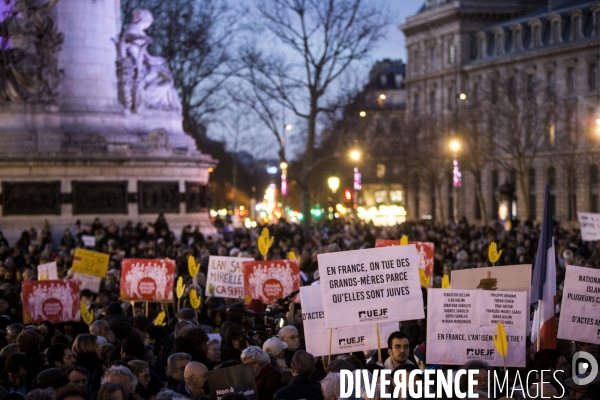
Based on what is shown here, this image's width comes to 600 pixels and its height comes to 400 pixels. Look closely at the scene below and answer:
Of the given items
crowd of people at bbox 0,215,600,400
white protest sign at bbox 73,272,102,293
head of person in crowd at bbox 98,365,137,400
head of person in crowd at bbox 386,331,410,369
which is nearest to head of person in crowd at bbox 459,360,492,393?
crowd of people at bbox 0,215,600,400

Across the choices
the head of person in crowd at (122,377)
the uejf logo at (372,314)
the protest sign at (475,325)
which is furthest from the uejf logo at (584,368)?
the head of person in crowd at (122,377)

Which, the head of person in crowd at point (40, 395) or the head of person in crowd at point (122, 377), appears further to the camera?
the head of person in crowd at point (122, 377)

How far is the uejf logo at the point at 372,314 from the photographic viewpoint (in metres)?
11.3

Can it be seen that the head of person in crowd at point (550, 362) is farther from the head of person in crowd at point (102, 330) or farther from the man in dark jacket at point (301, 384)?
the head of person in crowd at point (102, 330)

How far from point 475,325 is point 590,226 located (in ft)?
41.4

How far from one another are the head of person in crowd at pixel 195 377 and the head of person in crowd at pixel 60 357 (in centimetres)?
174

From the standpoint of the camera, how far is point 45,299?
16094mm

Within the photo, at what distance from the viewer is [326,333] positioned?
12.1 meters

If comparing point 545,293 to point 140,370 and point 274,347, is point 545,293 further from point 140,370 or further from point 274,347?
point 140,370

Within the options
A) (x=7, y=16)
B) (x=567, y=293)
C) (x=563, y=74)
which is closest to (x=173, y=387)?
(x=567, y=293)

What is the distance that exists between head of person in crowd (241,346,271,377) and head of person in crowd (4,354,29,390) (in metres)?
1.82

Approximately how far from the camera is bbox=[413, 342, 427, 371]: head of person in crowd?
459 inches

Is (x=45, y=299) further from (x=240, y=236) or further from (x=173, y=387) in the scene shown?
(x=240, y=236)

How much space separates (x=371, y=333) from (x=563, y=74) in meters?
69.4
